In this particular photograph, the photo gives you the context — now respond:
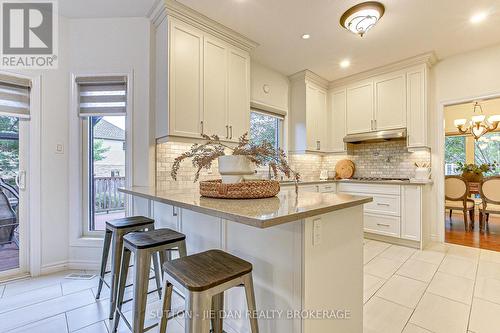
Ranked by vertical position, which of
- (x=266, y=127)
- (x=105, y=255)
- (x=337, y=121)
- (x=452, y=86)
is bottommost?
(x=105, y=255)

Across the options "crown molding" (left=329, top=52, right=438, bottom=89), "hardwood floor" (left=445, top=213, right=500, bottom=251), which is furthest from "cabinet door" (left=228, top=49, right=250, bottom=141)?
"hardwood floor" (left=445, top=213, right=500, bottom=251)

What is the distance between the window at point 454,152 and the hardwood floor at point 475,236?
2265mm

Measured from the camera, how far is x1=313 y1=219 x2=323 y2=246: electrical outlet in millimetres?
1184

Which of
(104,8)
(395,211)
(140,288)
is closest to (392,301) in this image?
(395,211)

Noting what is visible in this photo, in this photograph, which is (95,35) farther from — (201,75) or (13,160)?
(13,160)

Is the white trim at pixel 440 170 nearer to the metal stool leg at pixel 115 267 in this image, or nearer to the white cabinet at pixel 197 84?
the white cabinet at pixel 197 84

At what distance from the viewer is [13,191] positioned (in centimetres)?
253

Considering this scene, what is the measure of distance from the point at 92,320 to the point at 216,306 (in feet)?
3.67

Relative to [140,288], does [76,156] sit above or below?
above

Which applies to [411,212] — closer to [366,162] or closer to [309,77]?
[366,162]

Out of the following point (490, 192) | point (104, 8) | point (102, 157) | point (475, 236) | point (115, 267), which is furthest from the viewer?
point (490, 192)

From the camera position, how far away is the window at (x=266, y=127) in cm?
396

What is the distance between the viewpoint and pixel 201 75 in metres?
2.72

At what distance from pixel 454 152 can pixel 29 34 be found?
9.36 m
